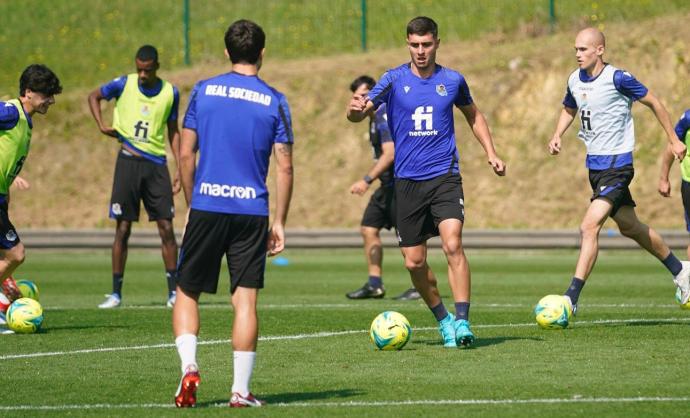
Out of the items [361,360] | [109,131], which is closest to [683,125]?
[361,360]

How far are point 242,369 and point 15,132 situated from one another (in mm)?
4917

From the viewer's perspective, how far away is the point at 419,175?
1005 cm

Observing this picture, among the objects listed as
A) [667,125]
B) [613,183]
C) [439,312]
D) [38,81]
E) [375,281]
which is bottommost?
[375,281]

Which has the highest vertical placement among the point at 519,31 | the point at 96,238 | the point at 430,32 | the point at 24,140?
the point at 519,31

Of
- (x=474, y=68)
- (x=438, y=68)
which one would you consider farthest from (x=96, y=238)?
(x=438, y=68)

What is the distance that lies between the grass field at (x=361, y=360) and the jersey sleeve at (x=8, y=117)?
1823 mm

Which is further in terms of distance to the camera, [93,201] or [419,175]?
[93,201]

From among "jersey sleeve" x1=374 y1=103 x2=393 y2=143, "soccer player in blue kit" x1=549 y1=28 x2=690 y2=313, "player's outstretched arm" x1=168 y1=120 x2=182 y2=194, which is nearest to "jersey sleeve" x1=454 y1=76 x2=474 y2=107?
"soccer player in blue kit" x1=549 y1=28 x2=690 y2=313

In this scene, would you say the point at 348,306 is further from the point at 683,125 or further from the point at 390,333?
the point at 390,333

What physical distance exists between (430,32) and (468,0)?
2455cm

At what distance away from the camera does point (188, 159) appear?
7.46 m

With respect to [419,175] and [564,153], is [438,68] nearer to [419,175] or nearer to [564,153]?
[419,175]

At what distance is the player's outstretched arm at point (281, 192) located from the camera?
291 inches

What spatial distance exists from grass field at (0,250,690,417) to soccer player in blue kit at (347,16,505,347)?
1.94 feet
